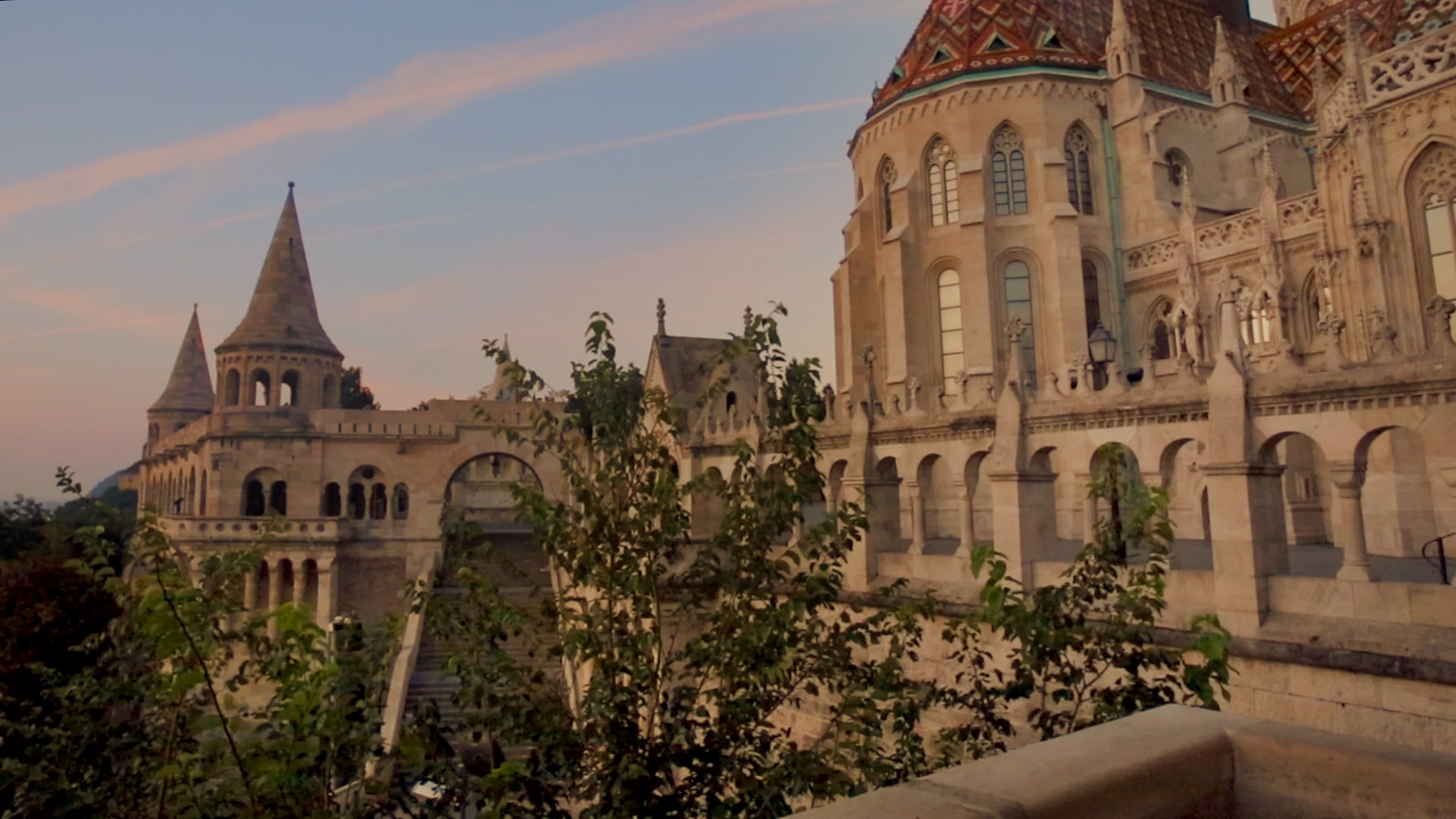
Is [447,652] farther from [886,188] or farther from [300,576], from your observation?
[300,576]

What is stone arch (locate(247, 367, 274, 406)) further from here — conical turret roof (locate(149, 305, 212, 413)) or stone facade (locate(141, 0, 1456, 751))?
conical turret roof (locate(149, 305, 212, 413))

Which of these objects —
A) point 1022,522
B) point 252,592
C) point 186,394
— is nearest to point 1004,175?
point 1022,522

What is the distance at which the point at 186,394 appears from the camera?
191 ft

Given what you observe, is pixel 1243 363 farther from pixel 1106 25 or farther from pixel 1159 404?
pixel 1106 25

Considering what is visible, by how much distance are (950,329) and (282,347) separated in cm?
2908

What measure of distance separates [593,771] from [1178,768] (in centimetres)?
395

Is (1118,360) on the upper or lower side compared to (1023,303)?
lower

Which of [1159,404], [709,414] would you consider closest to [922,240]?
[709,414]

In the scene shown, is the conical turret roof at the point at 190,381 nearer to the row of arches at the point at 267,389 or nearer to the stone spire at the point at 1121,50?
the row of arches at the point at 267,389

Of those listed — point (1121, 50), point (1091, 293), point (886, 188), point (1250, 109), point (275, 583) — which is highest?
point (1121, 50)

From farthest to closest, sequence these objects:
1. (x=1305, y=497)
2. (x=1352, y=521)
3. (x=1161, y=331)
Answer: (x=1161, y=331) → (x=1305, y=497) → (x=1352, y=521)

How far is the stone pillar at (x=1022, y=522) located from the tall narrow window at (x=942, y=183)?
1692 centimetres

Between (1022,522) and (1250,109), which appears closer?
(1022,522)

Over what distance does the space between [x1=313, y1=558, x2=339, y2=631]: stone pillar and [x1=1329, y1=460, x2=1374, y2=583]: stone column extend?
33829 mm
